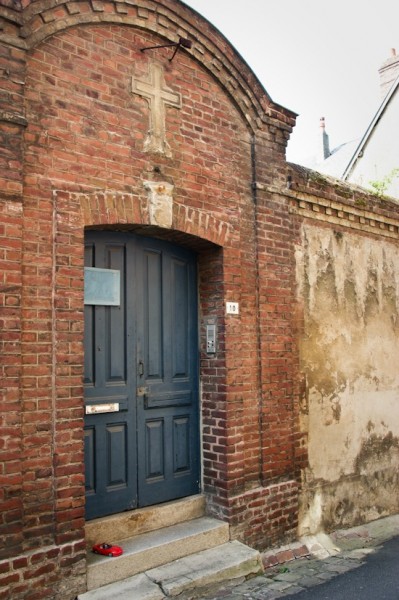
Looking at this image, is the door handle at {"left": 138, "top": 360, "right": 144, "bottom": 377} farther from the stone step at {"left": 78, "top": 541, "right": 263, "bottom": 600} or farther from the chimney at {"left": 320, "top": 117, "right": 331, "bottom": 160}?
the chimney at {"left": 320, "top": 117, "right": 331, "bottom": 160}

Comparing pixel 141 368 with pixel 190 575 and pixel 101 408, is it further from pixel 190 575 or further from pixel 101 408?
pixel 190 575

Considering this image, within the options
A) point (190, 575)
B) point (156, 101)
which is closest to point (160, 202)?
point (156, 101)

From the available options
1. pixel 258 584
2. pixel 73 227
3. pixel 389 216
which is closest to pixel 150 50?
pixel 73 227

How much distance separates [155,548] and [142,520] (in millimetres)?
317

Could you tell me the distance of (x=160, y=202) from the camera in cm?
487

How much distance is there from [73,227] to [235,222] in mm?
1845

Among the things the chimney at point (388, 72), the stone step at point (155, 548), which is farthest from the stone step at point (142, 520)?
the chimney at point (388, 72)

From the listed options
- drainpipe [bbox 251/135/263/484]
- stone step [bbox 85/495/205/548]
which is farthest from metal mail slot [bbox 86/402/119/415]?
drainpipe [bbox 251/135/263/484]

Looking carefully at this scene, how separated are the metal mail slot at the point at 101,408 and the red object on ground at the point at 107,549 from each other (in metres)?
1.05

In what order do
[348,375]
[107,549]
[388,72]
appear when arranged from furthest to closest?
[388,72]
[348,375]
[107,549]

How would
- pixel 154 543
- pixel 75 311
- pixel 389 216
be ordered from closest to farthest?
pixel 75 311 → pixel 154 543 → pixel 389 216

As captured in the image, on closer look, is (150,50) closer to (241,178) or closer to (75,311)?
(241,178)

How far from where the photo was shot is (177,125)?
5.16 meters

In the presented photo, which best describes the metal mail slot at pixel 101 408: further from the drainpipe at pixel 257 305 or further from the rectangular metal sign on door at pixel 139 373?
the drainpipe at pixel 257 305
